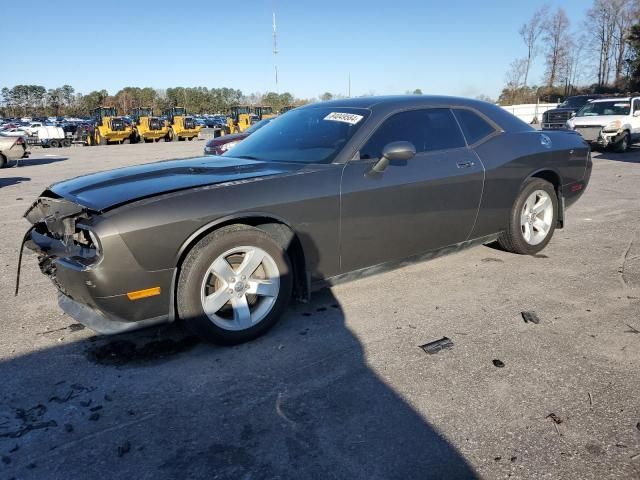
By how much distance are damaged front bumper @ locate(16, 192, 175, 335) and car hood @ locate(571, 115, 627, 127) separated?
52.9 feet

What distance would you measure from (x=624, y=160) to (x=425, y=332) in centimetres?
1308

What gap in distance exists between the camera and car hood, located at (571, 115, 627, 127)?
15203mm

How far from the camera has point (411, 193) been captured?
3.75 metres

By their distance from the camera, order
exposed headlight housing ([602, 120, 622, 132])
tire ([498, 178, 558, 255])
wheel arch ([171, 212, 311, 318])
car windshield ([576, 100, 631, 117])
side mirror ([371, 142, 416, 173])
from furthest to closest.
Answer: car windshield ([576, 100, 631, 117]), exposed headlight housing ([602, 120, 622, 132]), tire ([498, 178, 558, 255]), side mirror ([371, 142, 416, 173]), wheel arch ([171, 212, 311, 318])

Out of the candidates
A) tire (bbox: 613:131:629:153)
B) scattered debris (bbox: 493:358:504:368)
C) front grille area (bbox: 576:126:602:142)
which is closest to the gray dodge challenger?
scattered debris (bbox: 493:358:504:368)

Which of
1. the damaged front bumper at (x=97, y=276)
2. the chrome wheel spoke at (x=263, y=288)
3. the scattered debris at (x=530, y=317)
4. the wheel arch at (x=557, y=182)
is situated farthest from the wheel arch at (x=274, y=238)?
the wheel arch at (x=557, y=182)

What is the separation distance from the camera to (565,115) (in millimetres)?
19719

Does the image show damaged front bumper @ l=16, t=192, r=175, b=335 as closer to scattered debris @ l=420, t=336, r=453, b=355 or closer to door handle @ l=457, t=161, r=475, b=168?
scattered debris @ l=420, t=336, r=453, b=355

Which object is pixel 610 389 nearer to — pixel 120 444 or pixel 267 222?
pixel 267 222

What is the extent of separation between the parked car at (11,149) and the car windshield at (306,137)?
14.9m

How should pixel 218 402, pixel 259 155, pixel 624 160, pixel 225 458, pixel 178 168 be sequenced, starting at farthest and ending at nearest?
pixel 624 160
pixel 259 155
pixel 178 168
pixel 218 402
pixel 225 458

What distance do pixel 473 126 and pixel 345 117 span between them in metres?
1.30

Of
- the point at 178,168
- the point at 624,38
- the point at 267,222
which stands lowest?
the point at 267,222

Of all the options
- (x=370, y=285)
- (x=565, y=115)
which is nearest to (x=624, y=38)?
(x=565, y=115)
